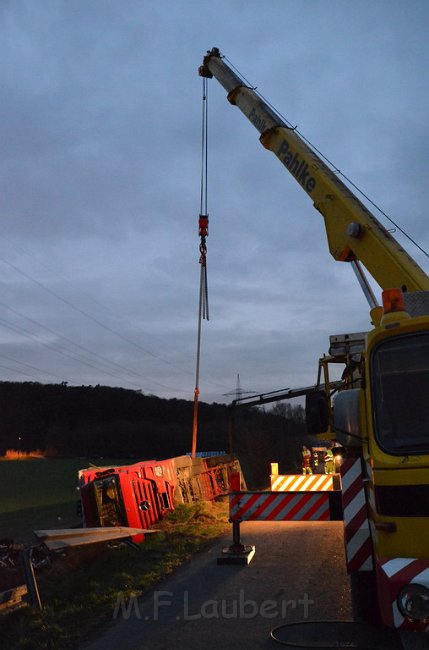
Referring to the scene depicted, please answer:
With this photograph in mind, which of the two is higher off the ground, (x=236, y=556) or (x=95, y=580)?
(x=236, y=556)

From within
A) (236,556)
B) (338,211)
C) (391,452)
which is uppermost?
(338,211)

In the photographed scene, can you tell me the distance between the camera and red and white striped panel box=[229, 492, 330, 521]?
694 cm

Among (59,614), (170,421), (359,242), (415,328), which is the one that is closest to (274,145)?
(359,242)

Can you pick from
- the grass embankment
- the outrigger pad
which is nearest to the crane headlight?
the grass embankment

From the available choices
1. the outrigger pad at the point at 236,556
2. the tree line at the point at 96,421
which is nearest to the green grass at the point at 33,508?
the outrigger pad at the point at 236,556

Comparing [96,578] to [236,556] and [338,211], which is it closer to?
[236,556]

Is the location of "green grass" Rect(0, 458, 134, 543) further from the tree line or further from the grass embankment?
the tree line

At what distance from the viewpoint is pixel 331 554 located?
8.66m

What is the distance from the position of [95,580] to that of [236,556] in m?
1.92

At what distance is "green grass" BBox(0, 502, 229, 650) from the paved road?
25 cm

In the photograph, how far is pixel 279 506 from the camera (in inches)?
287

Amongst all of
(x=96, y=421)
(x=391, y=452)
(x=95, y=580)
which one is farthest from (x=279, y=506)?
(x=96, y=421)

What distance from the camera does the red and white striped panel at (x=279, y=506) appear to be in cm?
694

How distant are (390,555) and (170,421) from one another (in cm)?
10706
